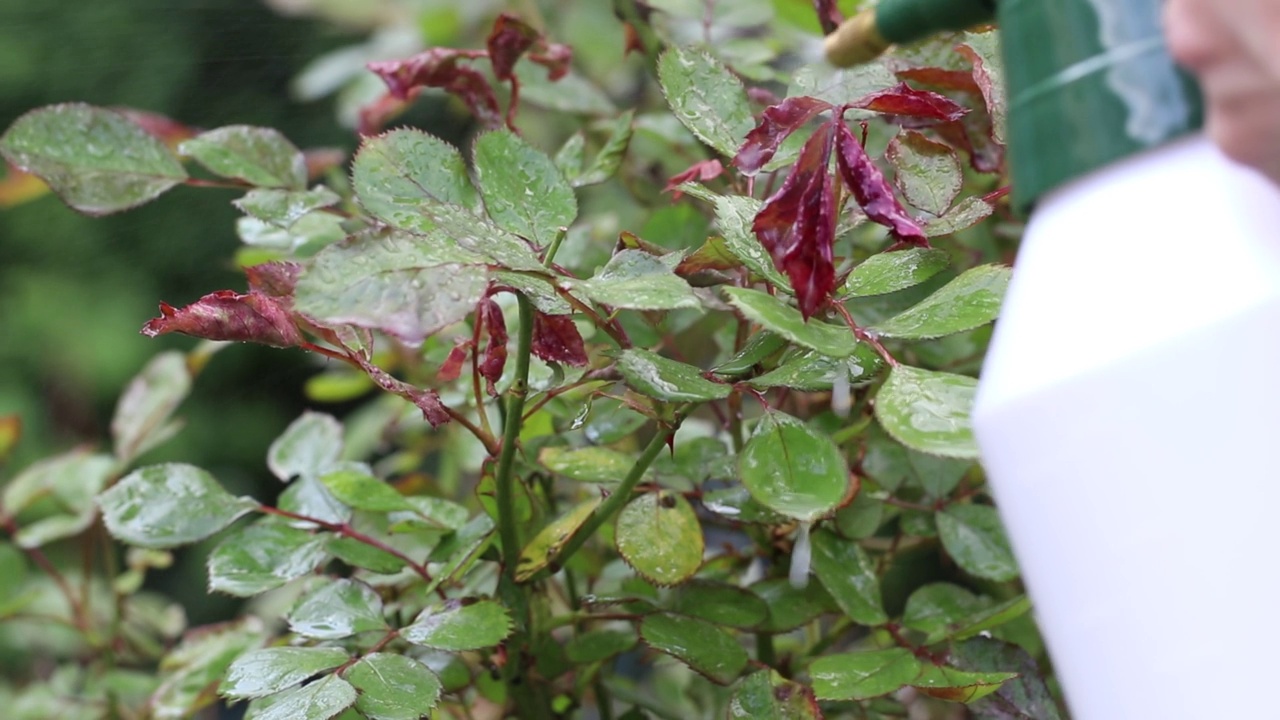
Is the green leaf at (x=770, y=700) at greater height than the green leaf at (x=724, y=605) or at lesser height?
greater

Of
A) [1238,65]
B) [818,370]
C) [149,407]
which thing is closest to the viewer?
[1238,65]

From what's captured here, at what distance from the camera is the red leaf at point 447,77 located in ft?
1.53

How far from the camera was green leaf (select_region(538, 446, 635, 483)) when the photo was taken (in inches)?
15.0

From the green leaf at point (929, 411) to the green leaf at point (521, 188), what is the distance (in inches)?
4.3

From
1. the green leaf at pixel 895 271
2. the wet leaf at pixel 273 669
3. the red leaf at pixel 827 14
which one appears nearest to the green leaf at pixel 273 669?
the wet leaf at pixel 273 669

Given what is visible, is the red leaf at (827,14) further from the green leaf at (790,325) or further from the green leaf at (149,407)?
the green leaf at (149,407)

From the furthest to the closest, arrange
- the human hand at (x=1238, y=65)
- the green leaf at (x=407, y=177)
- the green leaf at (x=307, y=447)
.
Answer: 1. the green leaf at (x=307, y=447)
2. the green leaf at (x=407, y=177)
3. the human hand at (x=1238, y=65)

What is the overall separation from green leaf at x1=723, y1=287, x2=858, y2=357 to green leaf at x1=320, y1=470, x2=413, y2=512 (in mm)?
201

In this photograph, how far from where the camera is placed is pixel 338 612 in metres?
0.38

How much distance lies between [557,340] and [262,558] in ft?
0.53

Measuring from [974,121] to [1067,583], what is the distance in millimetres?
268

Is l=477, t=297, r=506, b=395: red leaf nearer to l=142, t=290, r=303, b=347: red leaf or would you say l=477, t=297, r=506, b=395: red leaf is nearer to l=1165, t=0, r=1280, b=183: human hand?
l=142, t=290, r=303, b=347: red leaf

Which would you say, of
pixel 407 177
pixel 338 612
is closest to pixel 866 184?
pixel 407 177

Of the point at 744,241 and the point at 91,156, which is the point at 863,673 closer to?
the point at 744,241
